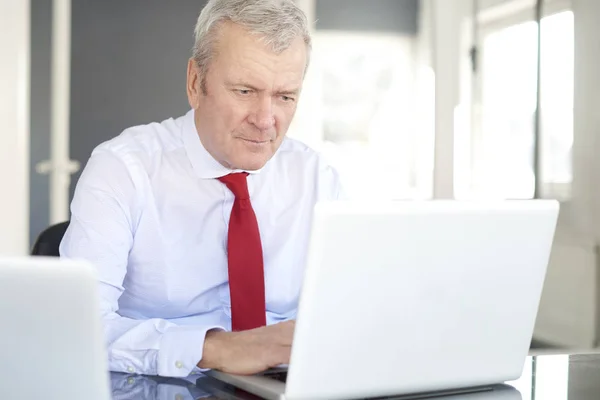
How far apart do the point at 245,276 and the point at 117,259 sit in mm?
271

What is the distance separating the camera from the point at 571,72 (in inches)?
165

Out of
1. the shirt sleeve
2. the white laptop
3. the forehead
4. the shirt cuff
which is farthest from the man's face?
the white laptop

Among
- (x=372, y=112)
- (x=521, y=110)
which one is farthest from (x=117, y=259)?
(x=372, y=112)

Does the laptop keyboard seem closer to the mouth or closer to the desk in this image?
the desk

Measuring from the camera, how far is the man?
6.11 feet

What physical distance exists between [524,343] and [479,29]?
365 cm

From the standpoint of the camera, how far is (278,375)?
53.4 inches

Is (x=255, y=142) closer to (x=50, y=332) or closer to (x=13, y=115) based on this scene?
(x=50, y=332)

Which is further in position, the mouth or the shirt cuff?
the mouth

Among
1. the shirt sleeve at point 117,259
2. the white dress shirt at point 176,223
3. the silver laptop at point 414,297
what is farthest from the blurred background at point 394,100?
the silver laptop at point 414,297

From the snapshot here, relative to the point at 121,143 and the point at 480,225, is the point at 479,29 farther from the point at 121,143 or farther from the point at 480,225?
the point at 480,225

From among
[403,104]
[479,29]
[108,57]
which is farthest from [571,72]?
[108,57]

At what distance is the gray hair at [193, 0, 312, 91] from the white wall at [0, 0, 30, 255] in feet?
8.85

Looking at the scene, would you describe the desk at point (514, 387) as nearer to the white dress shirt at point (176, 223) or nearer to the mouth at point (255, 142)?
the white dress shirt at point (176, 223)
